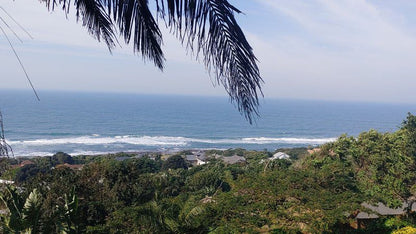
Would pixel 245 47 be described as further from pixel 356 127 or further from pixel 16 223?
pixel 356 127

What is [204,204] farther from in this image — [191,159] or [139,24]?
[191,159]

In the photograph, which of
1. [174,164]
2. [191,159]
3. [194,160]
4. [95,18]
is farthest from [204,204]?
[191,159]

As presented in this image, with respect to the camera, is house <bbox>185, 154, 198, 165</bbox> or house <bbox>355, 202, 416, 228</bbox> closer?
house <bbox>355, 202, 416, 228</bbox>

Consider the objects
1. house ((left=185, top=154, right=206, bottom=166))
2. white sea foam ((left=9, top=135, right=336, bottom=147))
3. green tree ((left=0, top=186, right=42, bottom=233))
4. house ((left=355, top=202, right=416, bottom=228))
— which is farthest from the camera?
white sea foam ((left=9, top=135, right=336, bottom=147))

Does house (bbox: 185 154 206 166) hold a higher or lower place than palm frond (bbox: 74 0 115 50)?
lower

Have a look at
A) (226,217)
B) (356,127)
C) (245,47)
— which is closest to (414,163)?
(226,217)

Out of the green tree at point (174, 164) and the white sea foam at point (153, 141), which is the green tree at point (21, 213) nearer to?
the green tree at point (174, 164)

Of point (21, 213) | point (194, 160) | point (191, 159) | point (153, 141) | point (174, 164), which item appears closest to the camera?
point (21, 213)

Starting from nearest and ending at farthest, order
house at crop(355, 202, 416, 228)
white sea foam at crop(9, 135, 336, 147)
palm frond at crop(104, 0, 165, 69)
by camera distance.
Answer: palm frond at crop(104, 0, 165, 69) → house at crop(355, 202, 416, 228) → white sea foam at crop(9, 135, 336, 147)

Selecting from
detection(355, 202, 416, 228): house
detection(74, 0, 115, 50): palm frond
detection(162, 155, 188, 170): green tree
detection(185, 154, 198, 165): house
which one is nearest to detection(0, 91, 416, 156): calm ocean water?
detection(185, 154, 198, 165): house

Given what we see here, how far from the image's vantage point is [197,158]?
3177 centimetres

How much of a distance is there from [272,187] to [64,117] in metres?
56.4

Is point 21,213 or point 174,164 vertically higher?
point 21,213

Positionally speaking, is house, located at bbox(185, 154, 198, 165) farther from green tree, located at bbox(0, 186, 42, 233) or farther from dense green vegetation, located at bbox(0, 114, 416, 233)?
green tree, located at bbox(0, 186, 42, 233)
